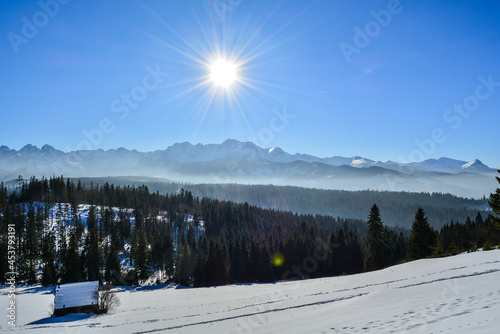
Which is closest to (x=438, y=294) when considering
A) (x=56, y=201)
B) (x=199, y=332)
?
(x=199, y=332)

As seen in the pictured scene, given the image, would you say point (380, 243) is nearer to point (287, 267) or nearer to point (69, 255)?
point (287, 267)

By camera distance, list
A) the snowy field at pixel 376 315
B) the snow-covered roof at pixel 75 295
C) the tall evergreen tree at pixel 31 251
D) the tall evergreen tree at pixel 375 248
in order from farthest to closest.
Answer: the tall evergreen tree at pixel 31 251
the tall evergreen tree at pixel 375 248
the snow-covered roof at pixel 75 295
the snowy field at pixel 376 315

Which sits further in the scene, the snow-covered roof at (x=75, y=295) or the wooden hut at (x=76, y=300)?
the snow-covered roof at (x=75, y=295)

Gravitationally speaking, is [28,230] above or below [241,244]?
above

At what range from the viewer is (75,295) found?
1555 inches

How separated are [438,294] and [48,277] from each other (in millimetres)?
79401

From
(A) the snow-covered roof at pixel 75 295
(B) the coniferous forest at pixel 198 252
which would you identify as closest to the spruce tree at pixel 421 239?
(B) the coniferous forest at pixel 198 252

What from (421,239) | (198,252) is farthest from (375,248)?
(198,252)

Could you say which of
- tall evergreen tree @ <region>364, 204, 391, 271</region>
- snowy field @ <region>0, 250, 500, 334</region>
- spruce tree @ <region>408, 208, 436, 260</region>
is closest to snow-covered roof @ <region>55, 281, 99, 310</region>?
snowy field @ <region>0, 250, 500, 334</region>

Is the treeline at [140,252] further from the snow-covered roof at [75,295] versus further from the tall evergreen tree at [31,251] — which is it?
the snow-covered roof at [75,295]

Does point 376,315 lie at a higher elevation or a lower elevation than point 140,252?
lower

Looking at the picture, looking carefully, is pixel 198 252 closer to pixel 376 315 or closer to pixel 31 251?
pixel 31 251

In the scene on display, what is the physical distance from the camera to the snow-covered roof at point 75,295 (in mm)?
38062

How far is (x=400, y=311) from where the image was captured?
1564 cm
